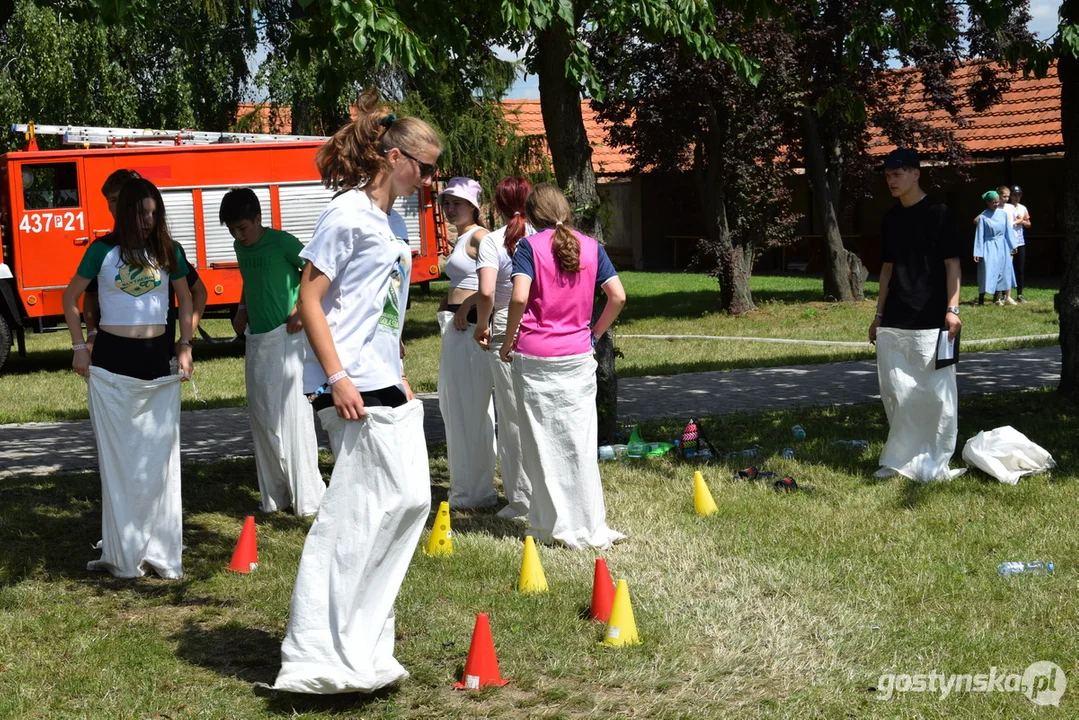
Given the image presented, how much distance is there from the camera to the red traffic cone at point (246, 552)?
6.17 m

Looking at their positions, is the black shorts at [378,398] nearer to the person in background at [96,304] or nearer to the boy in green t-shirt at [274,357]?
the person in background at [96,304]

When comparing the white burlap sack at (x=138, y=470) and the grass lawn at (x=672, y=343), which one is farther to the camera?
the grass lawn at (x=672, y=343)

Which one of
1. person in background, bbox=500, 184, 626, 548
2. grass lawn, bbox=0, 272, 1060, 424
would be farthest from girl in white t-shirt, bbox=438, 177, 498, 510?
grass lawn, bbox=0, 272, 1060, 424

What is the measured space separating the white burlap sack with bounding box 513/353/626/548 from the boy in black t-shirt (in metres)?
2.24

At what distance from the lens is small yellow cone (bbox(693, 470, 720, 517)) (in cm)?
703

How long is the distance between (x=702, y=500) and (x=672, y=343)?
977 cm

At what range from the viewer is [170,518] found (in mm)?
6086

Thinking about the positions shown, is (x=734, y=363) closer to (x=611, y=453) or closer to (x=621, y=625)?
(x=611, y=453)

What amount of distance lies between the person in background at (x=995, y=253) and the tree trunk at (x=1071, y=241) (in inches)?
369

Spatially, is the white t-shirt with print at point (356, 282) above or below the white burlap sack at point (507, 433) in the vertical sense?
above

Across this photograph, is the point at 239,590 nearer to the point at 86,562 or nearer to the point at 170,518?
the point at 170,518

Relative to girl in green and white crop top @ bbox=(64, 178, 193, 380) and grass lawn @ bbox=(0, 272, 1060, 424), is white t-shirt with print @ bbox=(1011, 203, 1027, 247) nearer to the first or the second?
grass lawn @ bbox=(0, 272, 1060, 424)

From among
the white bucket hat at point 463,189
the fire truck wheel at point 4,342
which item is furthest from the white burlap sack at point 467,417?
the fire truck wheel at point 4,342

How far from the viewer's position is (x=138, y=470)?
602 cm
